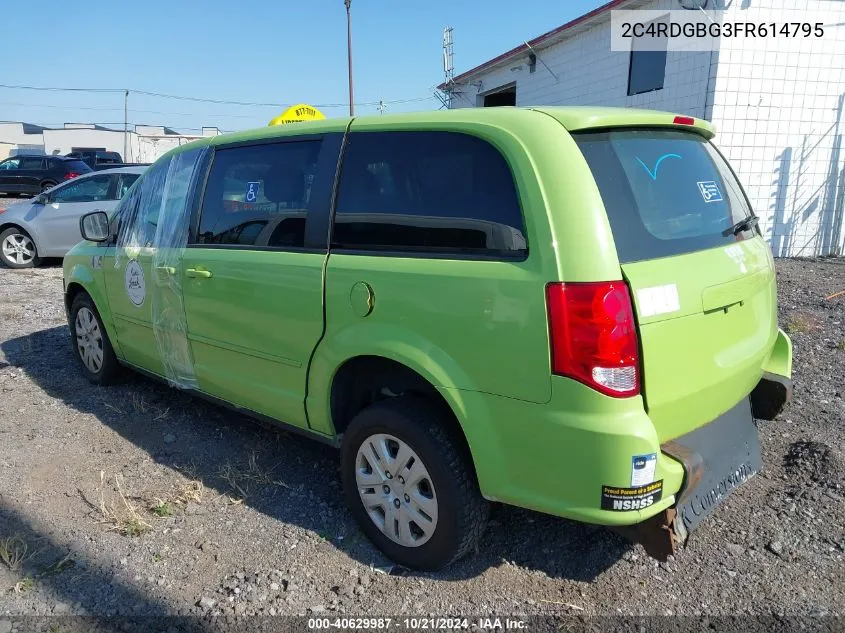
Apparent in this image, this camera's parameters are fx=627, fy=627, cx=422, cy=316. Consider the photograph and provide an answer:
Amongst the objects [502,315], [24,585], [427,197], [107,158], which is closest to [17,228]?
[24,585]

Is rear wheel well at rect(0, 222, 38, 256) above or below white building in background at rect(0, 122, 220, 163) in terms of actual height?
below

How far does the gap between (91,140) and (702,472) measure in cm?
7509

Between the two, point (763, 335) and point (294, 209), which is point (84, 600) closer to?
point (294, 209)

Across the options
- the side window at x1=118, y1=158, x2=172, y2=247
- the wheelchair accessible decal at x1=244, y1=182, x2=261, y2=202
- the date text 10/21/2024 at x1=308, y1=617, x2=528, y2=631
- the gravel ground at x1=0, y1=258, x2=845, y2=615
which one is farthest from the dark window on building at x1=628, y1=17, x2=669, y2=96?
the date text 10/21/2024 at x1=308, y1=617, x2=528, y2=631

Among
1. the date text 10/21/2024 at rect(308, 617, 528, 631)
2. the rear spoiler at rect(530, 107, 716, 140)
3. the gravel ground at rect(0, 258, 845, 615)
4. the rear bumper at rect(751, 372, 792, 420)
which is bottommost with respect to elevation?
the date text 10/21/2024 at rect(308, 617, 528, 631)

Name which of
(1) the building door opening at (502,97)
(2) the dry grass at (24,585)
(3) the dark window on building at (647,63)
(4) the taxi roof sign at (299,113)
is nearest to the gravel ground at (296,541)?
(2) the dry grass at (24,585)

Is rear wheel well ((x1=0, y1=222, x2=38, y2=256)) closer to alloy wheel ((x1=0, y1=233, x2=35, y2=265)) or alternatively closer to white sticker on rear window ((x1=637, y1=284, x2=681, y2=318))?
alloy wheel ((x1=0, y1=233, x2=35, y2=265))

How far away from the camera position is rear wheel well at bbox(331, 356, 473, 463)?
262 cm

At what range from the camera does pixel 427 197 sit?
2578 millimetres

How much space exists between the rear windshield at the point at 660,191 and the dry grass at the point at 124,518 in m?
2.52

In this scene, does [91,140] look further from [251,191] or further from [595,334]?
[595,334]

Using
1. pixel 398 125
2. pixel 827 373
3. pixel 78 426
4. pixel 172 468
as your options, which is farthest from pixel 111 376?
pixel 827 373

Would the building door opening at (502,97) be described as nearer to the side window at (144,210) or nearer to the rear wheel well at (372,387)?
the side window at (144,210)

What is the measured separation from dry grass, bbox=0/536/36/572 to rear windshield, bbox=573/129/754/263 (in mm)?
2849
